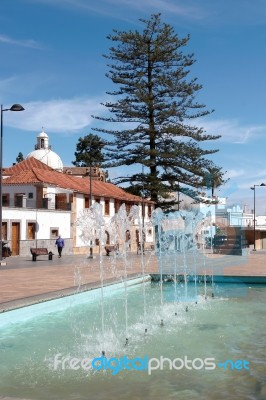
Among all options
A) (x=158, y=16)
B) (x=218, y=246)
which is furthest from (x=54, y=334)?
(x=158, y=16)

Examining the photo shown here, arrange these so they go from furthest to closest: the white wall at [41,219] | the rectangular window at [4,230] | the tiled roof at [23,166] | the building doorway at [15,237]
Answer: the tiled roof at [23,166] < the building doorway at [15,237] < the white wall at [41,219] < the rectangular window at [4,230]

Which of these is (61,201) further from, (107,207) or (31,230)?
(107,207)

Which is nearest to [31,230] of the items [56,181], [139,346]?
[56,181]

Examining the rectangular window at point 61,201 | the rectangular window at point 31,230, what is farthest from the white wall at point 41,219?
the rectangular window at point 61,201

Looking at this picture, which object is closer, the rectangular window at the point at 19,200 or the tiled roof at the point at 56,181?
the rectangular window at the point at 19,200

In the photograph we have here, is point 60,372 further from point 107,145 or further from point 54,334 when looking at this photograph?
point 107,145

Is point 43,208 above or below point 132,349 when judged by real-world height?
above

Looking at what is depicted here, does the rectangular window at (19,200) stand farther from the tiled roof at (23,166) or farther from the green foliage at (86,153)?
the green foliage at (86,153)

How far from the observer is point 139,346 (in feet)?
24.6

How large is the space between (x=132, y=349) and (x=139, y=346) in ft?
0.66

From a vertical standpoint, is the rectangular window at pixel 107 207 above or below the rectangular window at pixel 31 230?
above

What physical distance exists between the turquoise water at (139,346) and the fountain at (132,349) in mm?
11

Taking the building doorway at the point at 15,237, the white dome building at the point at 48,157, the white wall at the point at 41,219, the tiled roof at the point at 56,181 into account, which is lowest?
the building doorway at the point at 15,237

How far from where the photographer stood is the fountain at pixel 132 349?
559 cm
